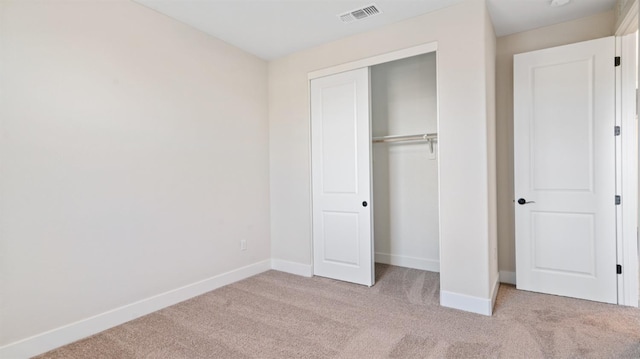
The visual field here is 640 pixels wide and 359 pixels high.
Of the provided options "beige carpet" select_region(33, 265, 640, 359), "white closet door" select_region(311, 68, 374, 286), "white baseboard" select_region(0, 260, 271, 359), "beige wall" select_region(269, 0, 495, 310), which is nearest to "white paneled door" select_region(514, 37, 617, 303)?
"beige carpet" select_region(33, 265, 640, 359)

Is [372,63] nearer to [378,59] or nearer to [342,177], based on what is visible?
[378,59]

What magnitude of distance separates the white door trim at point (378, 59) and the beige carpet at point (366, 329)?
2.36 m

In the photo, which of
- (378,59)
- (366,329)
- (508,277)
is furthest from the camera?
(508,277)

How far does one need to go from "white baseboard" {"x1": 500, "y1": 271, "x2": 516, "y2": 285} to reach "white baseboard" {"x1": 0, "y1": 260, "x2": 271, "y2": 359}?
2965 mm

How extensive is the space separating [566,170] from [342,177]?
7.14 ft

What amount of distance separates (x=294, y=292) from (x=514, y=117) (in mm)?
2890

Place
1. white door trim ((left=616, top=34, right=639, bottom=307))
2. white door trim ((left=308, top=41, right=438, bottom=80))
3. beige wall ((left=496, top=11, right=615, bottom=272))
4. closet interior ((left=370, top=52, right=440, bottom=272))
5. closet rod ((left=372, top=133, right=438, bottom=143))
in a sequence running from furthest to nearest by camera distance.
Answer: closet interior ((left=370, top=52, right=440, bottom=272)), closet rod ((left=372, top=133, right=438, bottom=143)), beige wall ((left=496, top=11, right=615, bottom=272)), white door trim ((left=308, top=41, right=438, bottom=80)), white door trim ((left=616, top=34, right=639, bottom=307))

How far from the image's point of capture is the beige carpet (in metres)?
2.07

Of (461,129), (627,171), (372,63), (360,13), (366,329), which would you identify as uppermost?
(360,13)

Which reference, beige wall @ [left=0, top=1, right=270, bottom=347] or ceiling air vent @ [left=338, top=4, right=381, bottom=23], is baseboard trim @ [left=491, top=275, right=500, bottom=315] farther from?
ceiling air vent @ [left=338, top=4, right=381, bottom=23]

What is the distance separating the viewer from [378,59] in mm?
3180

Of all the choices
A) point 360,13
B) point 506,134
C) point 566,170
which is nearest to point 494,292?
point 566,170

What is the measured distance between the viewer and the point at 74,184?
228cm

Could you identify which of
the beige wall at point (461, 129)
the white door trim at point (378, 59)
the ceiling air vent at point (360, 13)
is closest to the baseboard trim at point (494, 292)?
the beige wall at point (461, 129)
